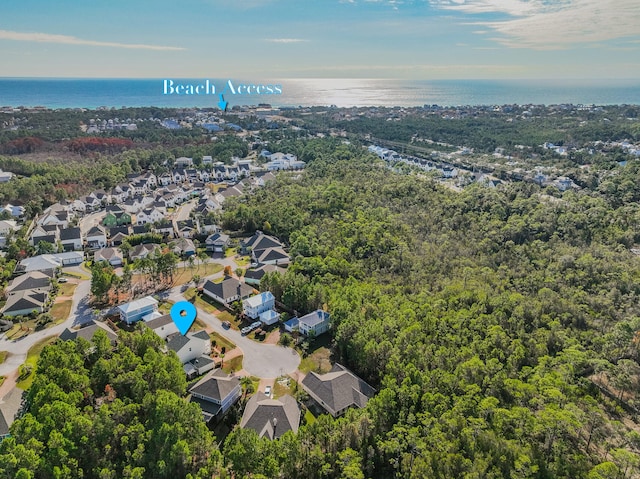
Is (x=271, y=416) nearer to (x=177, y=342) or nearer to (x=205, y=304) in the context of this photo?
(x=177, y=342)

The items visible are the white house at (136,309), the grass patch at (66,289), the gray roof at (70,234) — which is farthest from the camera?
the gray roof at (70,234)

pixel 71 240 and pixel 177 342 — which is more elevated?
pixel 71 240

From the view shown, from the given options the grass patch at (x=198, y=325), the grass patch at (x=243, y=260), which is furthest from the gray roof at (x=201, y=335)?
the grass patch at (x=243, y=260)

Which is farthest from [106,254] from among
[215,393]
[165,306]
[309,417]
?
[309,417]

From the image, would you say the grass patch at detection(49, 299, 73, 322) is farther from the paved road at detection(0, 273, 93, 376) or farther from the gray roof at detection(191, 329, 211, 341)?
the gray roof at detection(191, 329, 211, 341)

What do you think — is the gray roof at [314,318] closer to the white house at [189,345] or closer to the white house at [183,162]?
the white house at [189,345]

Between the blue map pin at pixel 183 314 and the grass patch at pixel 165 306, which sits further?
the grass patch at pixel 165 306

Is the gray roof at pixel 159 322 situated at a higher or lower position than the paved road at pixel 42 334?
higher
